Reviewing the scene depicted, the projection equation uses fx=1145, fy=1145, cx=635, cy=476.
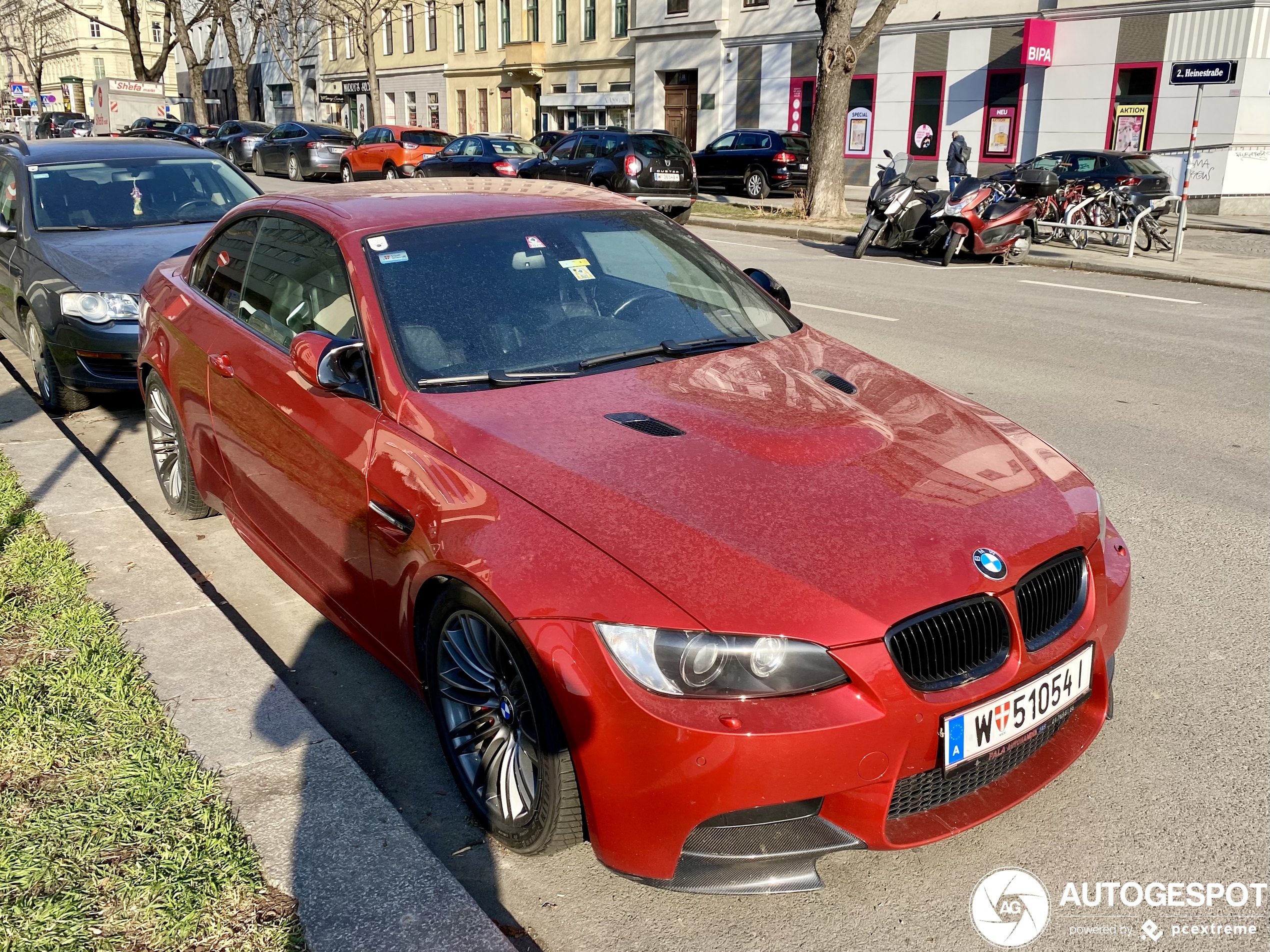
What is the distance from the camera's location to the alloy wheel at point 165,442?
5268mm

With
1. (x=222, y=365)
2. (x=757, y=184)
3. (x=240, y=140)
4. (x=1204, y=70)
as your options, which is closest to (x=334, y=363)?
(x=222, y=365)

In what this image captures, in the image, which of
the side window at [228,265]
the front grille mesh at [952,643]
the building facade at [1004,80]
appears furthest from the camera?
the building facade at [1004,80]

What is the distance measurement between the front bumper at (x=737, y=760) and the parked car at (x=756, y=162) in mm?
24462

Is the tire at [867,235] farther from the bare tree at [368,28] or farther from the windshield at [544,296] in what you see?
the bare tree at [368,28]

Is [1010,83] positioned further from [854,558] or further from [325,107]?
[325,107]

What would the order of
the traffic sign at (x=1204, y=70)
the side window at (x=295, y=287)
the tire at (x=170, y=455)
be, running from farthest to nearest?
the traffic sign at (x=1204, y=70), the tire at (x=170, y=455), the side window at (x=295, y=287)

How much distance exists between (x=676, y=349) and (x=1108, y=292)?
10.9 m

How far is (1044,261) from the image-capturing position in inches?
631

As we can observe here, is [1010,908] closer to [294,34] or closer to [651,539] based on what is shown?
[651,539]

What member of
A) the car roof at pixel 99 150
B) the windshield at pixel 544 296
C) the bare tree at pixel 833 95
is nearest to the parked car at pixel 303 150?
the bare tree at pixel 833 95

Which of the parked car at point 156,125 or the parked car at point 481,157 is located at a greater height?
the parked car at point 156,125

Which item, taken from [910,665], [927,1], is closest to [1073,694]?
[910,665]

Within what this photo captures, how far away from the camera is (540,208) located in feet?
14.0

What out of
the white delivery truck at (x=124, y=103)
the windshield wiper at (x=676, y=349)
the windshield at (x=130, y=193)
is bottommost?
the windshield wiper at (x=676, y=349)
